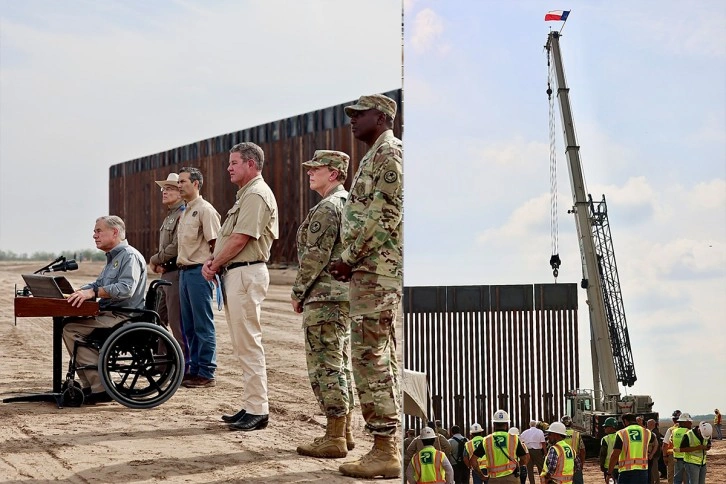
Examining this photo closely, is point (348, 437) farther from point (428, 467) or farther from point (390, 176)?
point (390, 176)

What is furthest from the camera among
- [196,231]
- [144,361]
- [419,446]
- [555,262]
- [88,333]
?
[196,231]

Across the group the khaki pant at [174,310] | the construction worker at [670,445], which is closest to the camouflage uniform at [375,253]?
the construction worker at [670,445]

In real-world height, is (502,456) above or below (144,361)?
below

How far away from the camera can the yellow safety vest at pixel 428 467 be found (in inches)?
92.8

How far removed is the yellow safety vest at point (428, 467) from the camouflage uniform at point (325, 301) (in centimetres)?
Result: 47

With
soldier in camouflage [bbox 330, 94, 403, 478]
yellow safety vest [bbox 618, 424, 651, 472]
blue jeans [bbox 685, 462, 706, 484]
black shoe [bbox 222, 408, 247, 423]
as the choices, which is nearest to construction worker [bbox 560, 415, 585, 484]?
yellow safety vest [bbox 618, 424, 651, 472]

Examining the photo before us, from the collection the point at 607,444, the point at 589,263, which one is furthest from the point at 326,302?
the point at 607,444

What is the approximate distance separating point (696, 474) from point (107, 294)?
2205 millimetres

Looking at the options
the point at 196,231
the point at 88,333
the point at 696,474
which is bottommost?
the point at 696,474

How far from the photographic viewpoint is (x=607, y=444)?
8.06 feet

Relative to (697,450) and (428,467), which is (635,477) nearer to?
(697,450)

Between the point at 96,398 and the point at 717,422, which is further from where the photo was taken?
the point at 96,398

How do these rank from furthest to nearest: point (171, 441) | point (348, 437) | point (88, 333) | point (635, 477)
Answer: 1. point (88, 333)
2. point (171, 441)
3. point (348, 437)
4. point (635, 477)

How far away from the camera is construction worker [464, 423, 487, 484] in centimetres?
229
